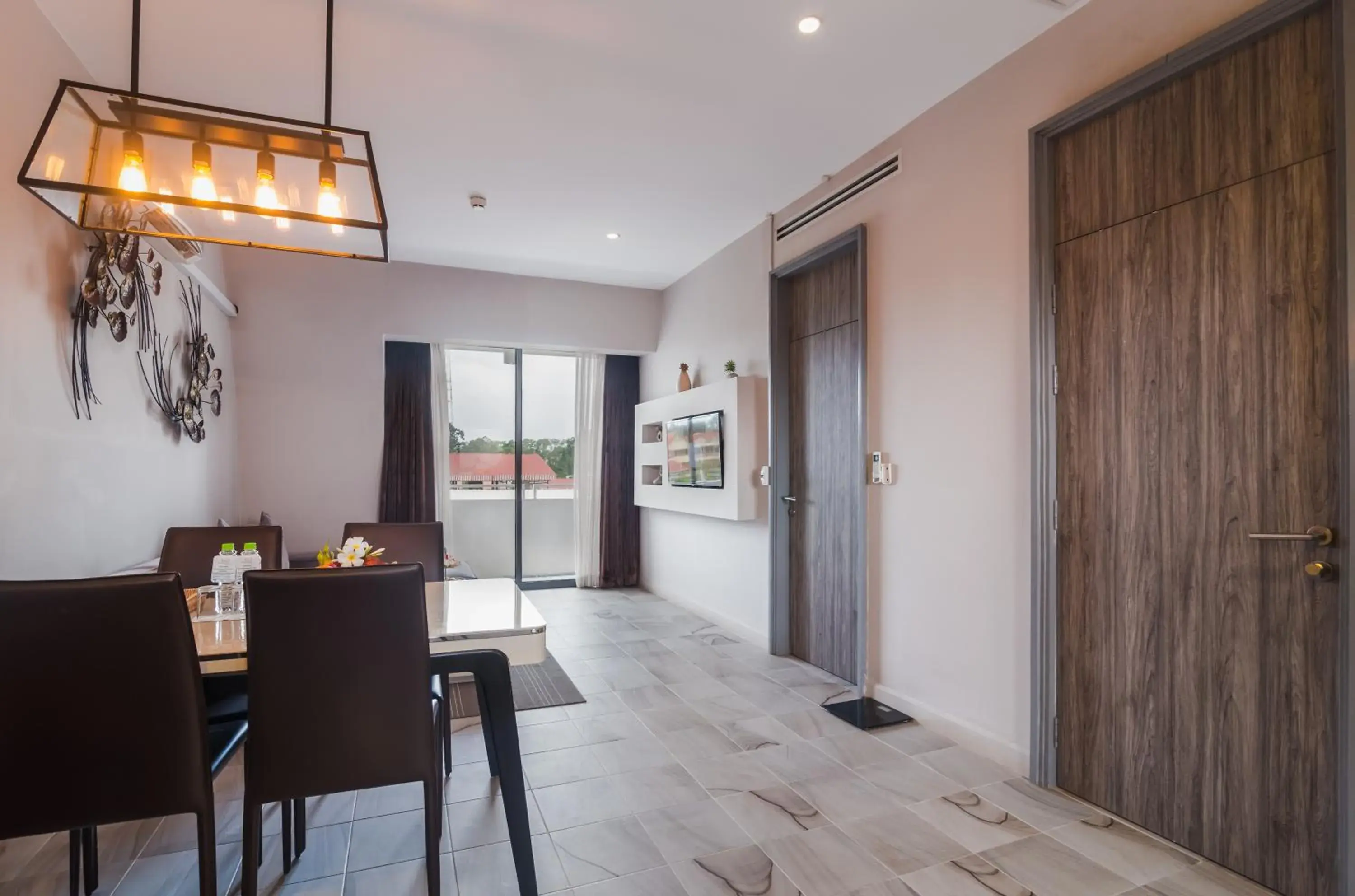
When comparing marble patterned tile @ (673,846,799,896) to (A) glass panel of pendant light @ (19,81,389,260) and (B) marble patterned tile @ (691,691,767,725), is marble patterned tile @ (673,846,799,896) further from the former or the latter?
(A) glass panel of pendant light @ (19,81,389,260)

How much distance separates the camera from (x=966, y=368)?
289 cm

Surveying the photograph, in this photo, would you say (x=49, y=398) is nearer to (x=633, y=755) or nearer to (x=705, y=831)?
(x=633, y=755)

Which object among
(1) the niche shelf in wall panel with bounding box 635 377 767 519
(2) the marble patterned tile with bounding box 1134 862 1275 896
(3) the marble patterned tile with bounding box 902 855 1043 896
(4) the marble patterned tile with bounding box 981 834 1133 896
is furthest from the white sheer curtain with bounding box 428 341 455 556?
(2) the marble patterned tile with bounding box 1134 862 1275 896

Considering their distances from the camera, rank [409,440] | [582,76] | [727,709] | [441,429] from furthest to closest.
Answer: [441,429] → [409,440] → [727,709] → [582,76]

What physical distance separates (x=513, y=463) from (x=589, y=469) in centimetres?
74

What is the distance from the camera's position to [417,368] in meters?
5.96

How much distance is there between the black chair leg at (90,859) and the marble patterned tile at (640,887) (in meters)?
1.35

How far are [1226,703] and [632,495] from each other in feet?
17.1

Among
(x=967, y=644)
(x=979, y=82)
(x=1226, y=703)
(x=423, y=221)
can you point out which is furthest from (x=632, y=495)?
(x=1226, y=703)

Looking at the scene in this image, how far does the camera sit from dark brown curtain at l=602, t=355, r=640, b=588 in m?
6.65

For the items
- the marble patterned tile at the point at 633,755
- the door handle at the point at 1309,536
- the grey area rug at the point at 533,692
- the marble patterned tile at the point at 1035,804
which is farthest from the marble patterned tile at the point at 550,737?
A: the door handle at the point at 1309,536

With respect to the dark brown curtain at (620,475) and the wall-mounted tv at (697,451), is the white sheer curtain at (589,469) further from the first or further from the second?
the wall-mounted tv at (697,451)

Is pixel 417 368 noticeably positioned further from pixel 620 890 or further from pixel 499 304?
Answer: pixel 620 890

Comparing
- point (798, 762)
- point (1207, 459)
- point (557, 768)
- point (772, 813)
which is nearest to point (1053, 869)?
point (772, 813)
